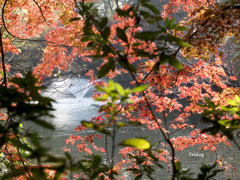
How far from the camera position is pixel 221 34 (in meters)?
2.88

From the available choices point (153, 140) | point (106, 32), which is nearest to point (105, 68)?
point (106, 32)

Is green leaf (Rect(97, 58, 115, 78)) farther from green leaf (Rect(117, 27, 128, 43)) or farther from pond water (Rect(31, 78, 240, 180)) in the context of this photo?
pond water (Rect(31, 78, 240, 180))

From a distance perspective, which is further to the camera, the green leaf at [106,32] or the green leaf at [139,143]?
the green leaf at [106,32]

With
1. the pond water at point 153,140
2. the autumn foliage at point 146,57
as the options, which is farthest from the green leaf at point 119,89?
the pond water at point 153,140

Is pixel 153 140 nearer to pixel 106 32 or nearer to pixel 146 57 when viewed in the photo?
pixel 146 57

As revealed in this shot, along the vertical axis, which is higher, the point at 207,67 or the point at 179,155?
the point at 207,67

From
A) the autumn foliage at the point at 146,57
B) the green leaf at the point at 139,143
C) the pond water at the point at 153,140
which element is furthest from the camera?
the pond water at the point at 153,140

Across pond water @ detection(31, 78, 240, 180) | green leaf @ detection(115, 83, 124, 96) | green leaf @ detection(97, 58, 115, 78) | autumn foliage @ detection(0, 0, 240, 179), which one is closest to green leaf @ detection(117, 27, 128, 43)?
autumn foliage @ detection(0, 0, 240, 179)

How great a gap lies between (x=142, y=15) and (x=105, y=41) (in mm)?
198

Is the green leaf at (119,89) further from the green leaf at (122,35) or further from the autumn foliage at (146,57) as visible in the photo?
the green leaf at (122,35)

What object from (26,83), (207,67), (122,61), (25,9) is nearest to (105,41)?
(122,61)

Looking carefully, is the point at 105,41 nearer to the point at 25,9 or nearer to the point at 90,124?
the point at 90,124

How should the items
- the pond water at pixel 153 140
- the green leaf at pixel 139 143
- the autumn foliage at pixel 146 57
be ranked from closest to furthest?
the green leaf at pixel 139 143
the autumn foliage at pixel 146 57
the pond water at pixel 153 140

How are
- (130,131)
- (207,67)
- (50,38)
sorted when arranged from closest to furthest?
(207,67)
(50,38)
(130,131)
